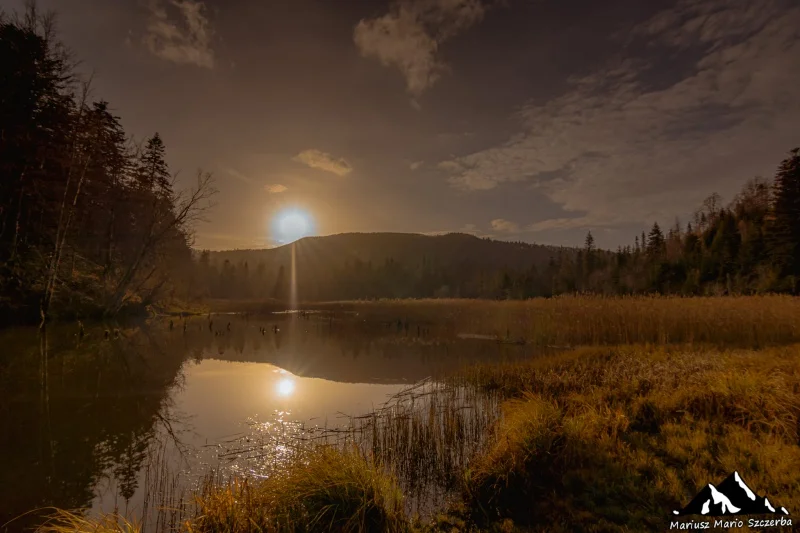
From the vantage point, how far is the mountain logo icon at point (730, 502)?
3885 mm

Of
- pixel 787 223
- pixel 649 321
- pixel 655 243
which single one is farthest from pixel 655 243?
pixel 649 321

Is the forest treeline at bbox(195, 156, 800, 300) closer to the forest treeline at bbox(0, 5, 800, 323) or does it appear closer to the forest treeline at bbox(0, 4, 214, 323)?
the forest treeline at bbox(0, 5, 800, 323)

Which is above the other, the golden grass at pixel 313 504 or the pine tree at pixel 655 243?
the pine tree at pixel 655 243

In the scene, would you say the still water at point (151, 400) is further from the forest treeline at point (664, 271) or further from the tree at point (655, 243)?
the tree at point (655, 243)

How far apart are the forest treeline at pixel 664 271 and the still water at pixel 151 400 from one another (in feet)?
57.8

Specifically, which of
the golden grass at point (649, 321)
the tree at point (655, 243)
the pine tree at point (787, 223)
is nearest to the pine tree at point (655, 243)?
the tree at point (655, 243)

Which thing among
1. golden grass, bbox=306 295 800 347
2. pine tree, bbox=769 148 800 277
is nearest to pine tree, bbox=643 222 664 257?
pine tree, bbox=769 148 800 277

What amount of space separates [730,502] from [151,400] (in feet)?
40.2

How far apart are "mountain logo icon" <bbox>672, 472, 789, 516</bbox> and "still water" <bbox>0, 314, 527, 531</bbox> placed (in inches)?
242

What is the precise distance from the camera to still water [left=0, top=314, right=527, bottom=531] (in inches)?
224

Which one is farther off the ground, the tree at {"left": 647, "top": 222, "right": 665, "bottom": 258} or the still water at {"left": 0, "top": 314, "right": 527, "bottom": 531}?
the tree at {"left": 647, "top": 222, "right": 665, "bottom": 258}

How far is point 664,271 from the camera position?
57.8 meters

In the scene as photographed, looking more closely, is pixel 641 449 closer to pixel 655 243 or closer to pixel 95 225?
pixel 95 225

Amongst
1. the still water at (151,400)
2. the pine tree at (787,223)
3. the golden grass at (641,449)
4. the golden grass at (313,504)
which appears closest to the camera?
the golden grass at (313,504)
